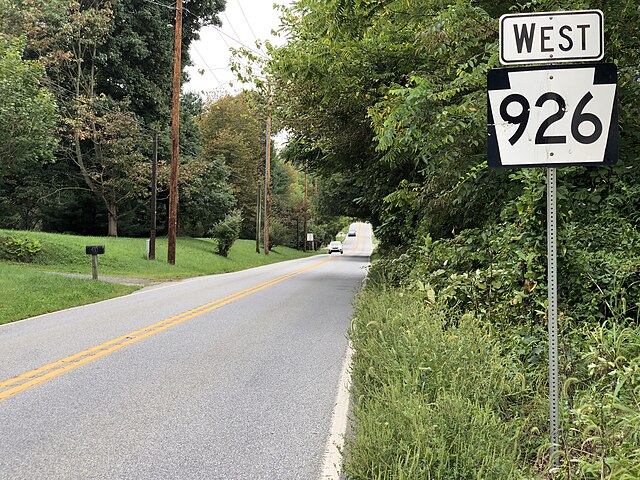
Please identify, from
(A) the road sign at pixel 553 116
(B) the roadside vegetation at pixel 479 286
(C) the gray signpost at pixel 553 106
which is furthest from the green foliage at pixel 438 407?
(A) the road sign at pixel 553 116

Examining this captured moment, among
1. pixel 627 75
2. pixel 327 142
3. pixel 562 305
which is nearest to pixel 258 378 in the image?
pixel 562 305

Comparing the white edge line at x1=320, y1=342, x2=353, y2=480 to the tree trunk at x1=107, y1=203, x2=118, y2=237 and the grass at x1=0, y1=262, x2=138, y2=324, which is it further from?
the tree trunk at x1=107, y1=203, x2=118, y2=237

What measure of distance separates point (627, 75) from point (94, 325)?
8844 millimetres

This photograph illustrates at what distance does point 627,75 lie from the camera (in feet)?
20.7

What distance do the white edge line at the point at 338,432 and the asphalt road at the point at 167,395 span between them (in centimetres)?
6

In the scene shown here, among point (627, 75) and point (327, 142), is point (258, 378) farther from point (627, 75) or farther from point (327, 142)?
point (327, 142)

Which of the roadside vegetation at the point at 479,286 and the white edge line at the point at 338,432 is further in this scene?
the white edge line at the point at 338,432

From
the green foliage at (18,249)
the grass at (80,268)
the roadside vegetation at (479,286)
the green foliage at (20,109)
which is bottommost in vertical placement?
the grass at (80,268)

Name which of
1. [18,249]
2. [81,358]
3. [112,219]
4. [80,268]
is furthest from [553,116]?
[112,219]

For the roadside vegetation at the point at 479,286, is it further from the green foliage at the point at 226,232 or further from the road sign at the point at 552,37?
the green foliage at the point at 226,232

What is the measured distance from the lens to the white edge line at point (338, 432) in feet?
12.7

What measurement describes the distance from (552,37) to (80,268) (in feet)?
71.0

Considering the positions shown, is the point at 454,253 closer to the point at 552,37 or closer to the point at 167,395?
the point at 167,395

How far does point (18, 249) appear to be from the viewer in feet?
71.2
